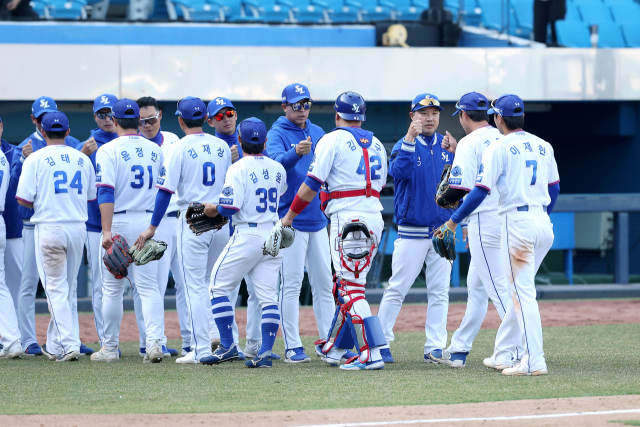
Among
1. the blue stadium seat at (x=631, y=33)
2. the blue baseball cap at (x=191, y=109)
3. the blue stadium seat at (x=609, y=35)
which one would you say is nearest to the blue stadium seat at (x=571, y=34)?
the blue stadium seat at (x=609, y=35)

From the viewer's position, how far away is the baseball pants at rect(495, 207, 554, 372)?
17.3 ft

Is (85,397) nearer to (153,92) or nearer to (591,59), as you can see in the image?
(153,92)

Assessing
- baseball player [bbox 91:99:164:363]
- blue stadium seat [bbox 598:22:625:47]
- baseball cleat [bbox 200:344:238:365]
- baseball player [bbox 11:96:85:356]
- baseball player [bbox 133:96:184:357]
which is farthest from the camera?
blue stadium seat [bbox 598:22:625:47]

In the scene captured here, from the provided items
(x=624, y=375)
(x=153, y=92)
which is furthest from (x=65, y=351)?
(x=153, y=92)

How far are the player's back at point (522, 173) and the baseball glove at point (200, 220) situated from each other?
1.94 m

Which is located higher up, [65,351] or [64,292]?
[64,292]

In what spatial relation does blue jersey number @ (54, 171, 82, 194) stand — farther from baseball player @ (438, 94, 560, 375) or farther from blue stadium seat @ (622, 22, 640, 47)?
blue stadium seat @ (622, 22, 640, 47)

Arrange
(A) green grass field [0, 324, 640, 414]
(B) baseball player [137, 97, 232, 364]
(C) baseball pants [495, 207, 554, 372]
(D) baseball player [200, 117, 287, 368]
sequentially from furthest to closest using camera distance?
1. (B) baseball player [137, 97, 232, 364]
2. (D) baseball player [200, 117, 287, 368]
3. (C) baseball pants [495, 207, 554, 372]
4. (A) green grass field [0, 324, 640, 414]

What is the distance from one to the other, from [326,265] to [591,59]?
10.2 meters

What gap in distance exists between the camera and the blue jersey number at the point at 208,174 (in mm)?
6008

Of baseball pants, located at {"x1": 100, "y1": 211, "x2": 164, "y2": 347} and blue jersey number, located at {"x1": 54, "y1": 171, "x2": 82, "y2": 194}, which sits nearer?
baseball pants, located at {"x1": 100, "y1": 211, "x2": 164, "y2": 347}

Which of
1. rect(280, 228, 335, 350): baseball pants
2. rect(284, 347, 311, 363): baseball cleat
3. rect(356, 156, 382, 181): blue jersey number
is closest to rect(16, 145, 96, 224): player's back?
rect(280, 228, 335, 350): baseball pants

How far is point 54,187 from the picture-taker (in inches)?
246

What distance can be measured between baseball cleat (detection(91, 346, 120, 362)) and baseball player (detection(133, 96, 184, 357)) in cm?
33
